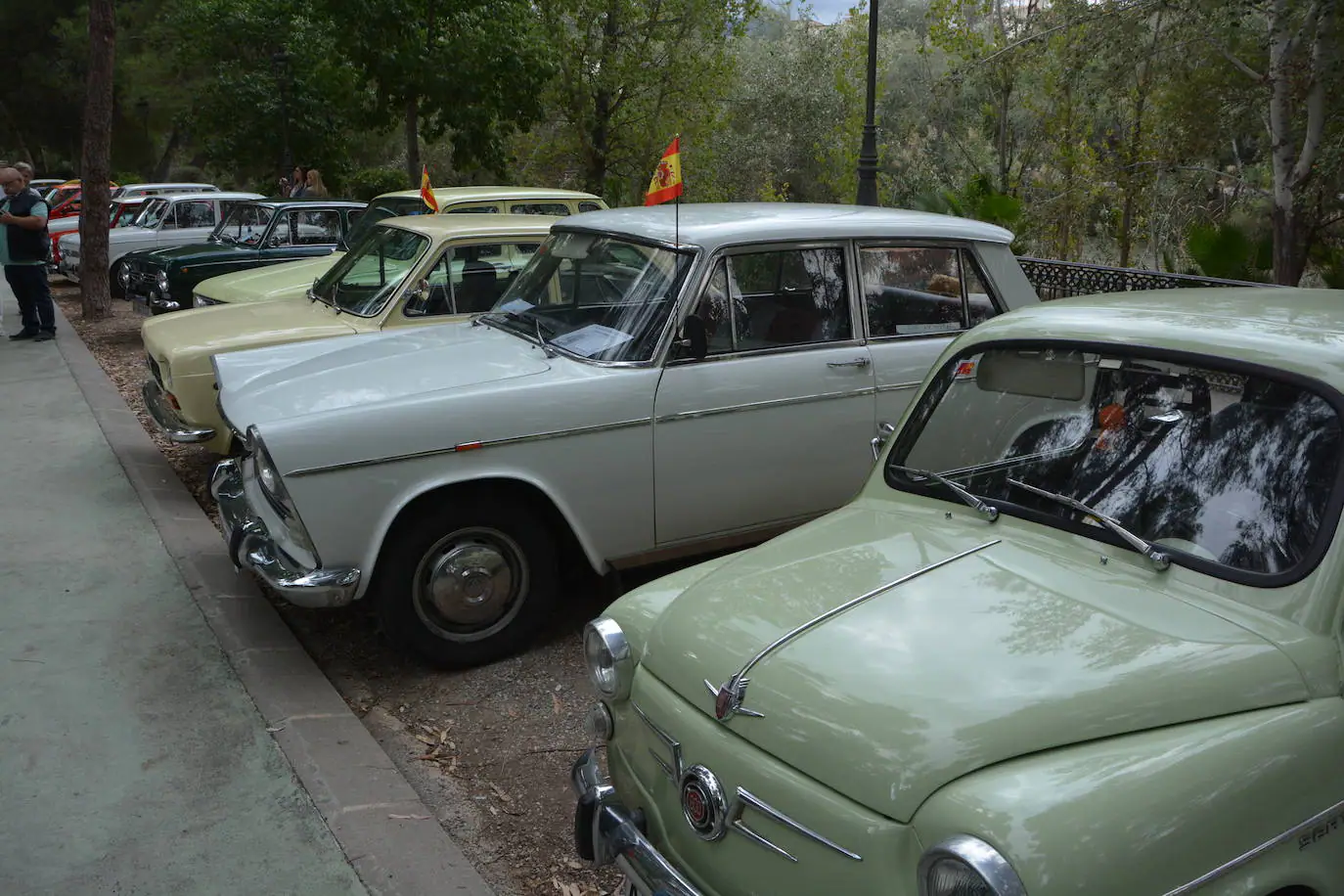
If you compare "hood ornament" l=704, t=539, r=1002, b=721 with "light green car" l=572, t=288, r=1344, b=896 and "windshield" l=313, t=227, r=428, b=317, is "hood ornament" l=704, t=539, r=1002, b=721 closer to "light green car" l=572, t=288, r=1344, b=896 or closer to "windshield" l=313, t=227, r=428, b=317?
"light green car" l=572, t=288, r=1344, b=896

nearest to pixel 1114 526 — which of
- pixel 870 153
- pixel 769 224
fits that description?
pixel 769 224

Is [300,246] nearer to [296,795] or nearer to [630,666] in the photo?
[296,795]

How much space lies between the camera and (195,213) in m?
17.2

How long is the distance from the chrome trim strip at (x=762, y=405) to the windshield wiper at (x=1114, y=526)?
2.03 m

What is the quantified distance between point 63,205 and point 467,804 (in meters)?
26.6

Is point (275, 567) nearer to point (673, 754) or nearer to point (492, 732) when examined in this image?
point (492, 732)

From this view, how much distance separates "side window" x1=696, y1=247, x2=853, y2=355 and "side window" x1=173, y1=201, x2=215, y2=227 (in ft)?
47.4

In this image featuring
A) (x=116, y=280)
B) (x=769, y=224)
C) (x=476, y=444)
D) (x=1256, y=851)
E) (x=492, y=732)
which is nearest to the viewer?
(x=1256, y=851)

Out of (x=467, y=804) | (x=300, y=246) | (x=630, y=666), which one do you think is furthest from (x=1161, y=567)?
(x=300, y=246)

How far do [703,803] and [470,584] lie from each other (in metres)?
2.48

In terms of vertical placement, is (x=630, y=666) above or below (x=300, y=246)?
below

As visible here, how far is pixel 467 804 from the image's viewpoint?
4.00 metres

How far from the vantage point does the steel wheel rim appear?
4727 mm

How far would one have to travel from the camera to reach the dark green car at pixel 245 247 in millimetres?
11789
